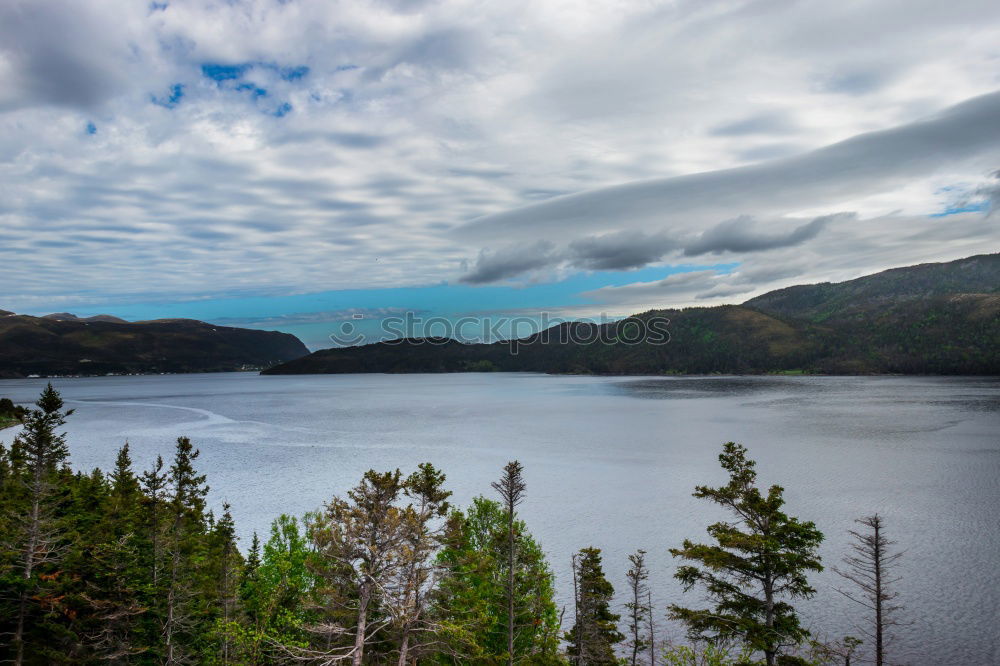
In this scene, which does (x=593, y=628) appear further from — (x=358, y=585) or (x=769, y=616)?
(x=358, y=585)

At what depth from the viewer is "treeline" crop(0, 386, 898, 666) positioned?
1895 cm

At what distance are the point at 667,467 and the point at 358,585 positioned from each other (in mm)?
81065

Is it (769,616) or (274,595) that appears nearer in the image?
(769,616)

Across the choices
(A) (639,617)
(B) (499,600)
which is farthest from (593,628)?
(B) (499,600)

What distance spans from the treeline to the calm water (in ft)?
35.0

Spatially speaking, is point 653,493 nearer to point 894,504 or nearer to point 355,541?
point 894,504

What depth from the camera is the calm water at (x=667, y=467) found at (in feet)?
143

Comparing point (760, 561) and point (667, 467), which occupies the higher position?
point (760, 561)

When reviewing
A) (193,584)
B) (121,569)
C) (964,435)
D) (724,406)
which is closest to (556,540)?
(193,584)

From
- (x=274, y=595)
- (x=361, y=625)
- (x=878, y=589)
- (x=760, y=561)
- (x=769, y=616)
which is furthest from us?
(x=274, y=595)

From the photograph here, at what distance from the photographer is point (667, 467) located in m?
91.6

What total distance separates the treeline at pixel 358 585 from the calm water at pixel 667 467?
420 inches

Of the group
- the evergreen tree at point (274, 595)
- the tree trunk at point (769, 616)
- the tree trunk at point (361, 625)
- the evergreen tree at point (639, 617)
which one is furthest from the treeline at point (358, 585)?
the evergreen tree at point (639, 617)

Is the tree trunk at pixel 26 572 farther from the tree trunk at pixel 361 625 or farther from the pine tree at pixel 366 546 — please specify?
the tree trunk at pixel 361 625
